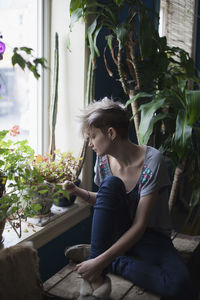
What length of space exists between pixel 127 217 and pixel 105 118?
1.50ft

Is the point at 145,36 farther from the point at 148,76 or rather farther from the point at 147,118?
the point at 147,118

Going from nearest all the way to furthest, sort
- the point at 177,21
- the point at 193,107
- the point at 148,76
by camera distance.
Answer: the point at 193,107, the point at 148,76, the point at 177,21

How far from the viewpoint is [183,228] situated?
2766mm

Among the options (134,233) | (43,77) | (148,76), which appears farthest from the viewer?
(43,77)

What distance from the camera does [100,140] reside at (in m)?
1.58

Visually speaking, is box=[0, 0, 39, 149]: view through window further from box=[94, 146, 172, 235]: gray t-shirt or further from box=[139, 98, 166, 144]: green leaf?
box=[94, 146, 172, 235]: gray t-shirt

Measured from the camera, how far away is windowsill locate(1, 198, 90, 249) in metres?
1.67

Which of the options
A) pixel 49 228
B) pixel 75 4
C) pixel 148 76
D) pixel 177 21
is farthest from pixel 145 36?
pixel 177 21

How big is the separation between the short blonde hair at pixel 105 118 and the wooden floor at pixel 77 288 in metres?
0.65

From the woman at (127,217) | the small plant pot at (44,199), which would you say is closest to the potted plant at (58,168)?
the small plant pot at (44,199)

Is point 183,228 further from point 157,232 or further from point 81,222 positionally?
point 157,232

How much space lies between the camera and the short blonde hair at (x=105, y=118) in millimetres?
1577

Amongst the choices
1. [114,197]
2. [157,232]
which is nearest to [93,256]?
[114,197]

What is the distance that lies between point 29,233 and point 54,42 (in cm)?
108
